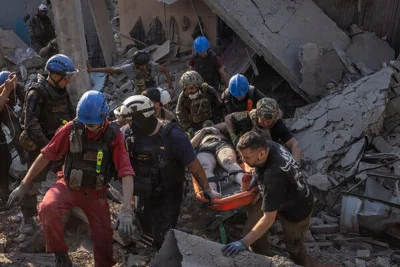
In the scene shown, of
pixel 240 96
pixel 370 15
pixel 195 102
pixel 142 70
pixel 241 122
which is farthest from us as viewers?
pixel 370 15

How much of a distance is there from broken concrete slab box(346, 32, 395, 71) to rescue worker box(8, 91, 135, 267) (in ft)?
17.6

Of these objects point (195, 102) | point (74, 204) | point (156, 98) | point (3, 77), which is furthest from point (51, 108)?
point (195, 102)

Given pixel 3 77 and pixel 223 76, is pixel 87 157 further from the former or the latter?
pixel 223 76

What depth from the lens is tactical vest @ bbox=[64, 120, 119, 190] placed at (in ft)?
12.2

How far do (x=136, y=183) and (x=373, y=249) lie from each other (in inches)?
106

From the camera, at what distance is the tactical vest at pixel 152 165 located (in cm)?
398

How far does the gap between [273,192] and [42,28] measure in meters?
8.65

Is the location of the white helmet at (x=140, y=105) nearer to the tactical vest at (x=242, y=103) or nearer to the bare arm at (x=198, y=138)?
the bare arm at (x=198, y=138)

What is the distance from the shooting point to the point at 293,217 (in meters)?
3.86

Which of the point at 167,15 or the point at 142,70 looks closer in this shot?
the point at 142,70

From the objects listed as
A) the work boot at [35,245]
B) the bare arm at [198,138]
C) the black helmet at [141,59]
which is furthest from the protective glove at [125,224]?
the black helmet at [141,59]

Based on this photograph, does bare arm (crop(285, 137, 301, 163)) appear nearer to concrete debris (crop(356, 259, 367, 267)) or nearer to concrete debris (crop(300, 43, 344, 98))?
concrete debris (crop(356, 259, 367, 267))

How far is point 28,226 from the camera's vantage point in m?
4.96

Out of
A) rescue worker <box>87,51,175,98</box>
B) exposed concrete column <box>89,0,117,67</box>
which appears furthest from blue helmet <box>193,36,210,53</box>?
exposed concrete column <box>89,0,117,67</box>
